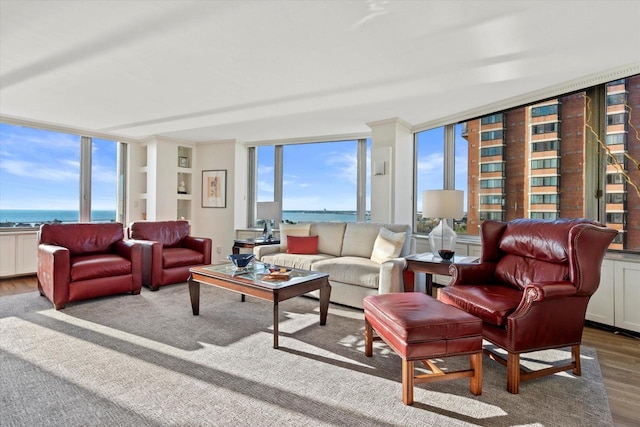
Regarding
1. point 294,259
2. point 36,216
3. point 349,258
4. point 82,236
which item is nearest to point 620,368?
point 349,258

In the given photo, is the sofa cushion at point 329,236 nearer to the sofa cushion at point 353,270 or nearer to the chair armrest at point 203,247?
the sofa cushion at point 353,270

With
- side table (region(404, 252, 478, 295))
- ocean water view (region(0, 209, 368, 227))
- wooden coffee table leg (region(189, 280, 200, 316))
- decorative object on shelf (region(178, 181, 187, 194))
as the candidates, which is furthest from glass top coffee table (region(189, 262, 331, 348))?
decorative object on shelf (region(178, 181, 187, 194))

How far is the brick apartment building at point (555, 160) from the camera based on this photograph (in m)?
3.15

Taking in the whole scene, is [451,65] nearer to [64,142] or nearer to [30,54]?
[30,54]

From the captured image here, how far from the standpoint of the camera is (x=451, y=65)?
2.99 metres

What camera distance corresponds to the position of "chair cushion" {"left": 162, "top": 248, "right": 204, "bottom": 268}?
4508 millimetres

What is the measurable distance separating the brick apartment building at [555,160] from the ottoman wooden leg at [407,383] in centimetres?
273

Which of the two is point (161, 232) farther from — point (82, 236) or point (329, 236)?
point (329, 236)

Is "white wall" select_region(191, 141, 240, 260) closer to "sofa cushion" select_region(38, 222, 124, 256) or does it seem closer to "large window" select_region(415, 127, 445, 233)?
"sofa cushion" select_region(38, 222, 124, 256)

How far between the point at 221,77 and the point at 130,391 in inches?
110

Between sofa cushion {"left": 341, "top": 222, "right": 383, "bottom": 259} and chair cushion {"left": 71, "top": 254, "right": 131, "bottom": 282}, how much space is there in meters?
2.71

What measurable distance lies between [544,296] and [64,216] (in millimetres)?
6806

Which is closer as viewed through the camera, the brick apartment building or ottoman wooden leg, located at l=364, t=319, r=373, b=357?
ottoman wooden leg, located at l=364, t=319, r=373, b=357

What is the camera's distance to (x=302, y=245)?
460 centimetres
